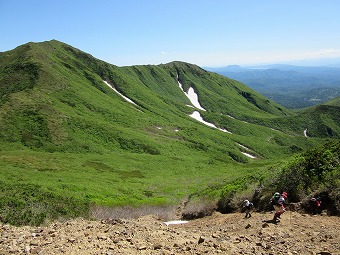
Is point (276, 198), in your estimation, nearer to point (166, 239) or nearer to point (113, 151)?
point (166, 239)

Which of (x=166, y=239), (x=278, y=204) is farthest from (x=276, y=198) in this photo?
(x=166, y=239)

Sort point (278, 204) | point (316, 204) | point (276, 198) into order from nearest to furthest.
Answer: point (316, 204) < point (276, 198) < point (278, 204)

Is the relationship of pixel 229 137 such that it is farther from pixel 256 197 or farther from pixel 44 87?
pixel 256 197

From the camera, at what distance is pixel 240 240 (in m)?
13.1

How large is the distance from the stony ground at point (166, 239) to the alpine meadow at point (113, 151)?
3525 millimetres

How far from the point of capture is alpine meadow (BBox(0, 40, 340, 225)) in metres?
23.3

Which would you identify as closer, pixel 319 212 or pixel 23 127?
pixel 319 212

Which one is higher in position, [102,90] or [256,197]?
[102,90]

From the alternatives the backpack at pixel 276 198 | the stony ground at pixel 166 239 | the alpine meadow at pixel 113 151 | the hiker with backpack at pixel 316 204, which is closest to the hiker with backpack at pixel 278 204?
the backpack at pixel 276 198

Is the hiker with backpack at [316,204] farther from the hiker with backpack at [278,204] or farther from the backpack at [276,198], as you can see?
the backpack at [276,198]

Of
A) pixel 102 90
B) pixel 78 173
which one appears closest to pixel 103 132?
pixel 78 173

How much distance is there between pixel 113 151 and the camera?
267 ft

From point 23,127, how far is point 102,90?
221 feet

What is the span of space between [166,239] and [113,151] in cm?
7034
